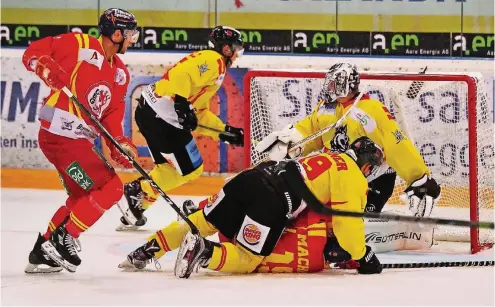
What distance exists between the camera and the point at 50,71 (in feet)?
14.9

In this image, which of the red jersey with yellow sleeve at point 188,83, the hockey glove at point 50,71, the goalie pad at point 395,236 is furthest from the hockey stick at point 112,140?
the red jersey with yellow sleeve at point 188,83

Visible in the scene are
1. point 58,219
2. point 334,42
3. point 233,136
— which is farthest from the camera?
point 334,42

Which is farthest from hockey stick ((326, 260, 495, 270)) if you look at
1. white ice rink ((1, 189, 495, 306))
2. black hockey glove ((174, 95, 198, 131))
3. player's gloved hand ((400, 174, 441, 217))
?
black hockey glove ((174, 95, 198, 131))

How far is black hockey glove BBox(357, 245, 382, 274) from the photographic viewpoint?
14.8 feet

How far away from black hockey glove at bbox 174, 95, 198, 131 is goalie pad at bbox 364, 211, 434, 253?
3.92 feet

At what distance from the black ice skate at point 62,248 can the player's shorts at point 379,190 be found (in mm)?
1478

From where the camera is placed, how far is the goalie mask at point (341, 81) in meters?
4.99

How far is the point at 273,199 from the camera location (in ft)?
14.5

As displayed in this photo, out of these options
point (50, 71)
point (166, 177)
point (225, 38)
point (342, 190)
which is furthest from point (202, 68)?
point (342, 190)

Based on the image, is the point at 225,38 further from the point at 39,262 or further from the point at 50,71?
the point at 39,262

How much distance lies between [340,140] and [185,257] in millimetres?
1071

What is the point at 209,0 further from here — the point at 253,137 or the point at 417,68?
the point at 253,137

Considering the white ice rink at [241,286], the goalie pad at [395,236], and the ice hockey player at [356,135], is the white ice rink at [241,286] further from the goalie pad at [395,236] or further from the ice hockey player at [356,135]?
the ice hockey player at [356,135]

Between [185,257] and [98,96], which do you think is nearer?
[185,257]
